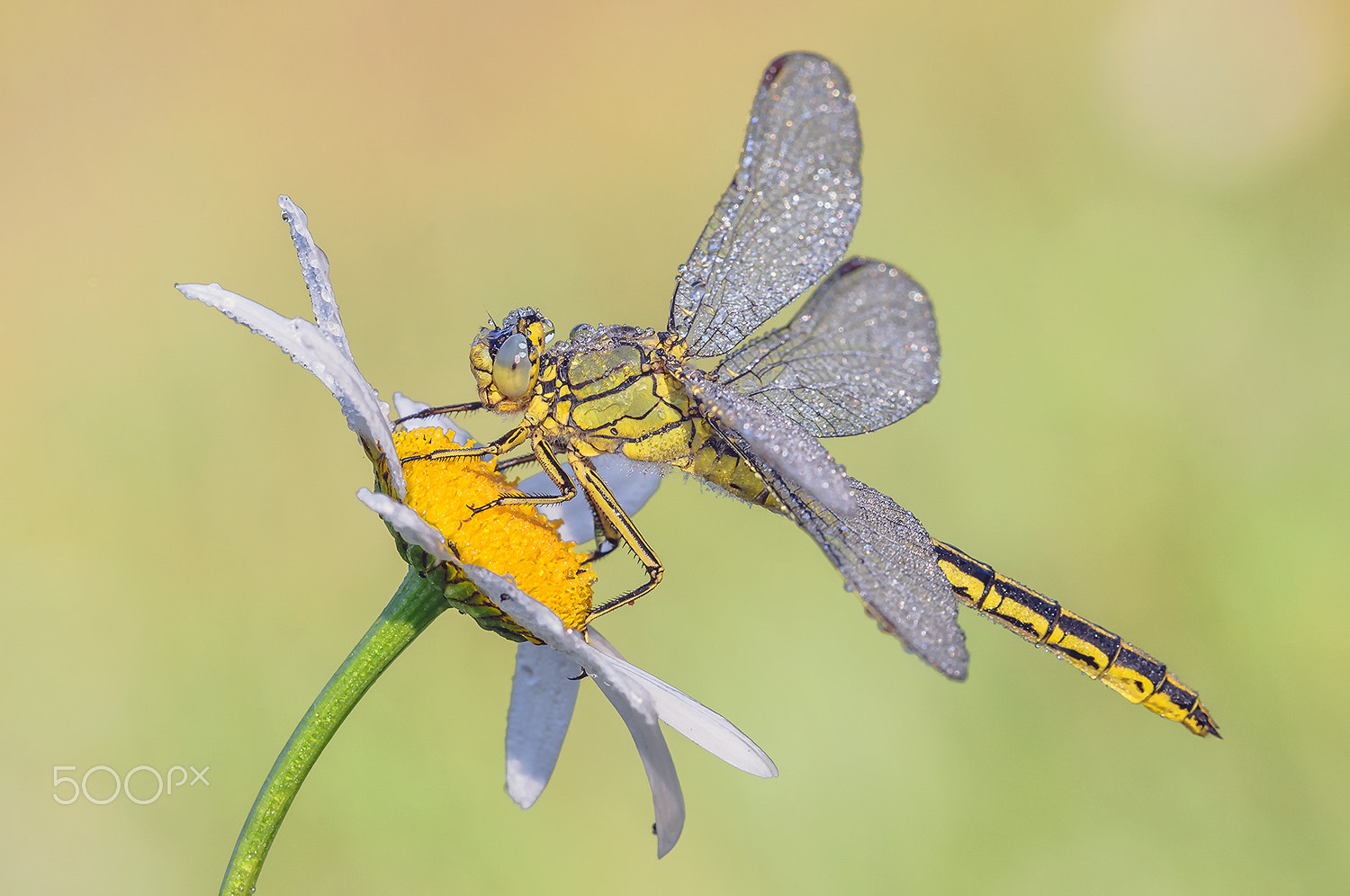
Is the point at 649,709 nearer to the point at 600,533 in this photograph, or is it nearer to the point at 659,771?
the point at 659,771

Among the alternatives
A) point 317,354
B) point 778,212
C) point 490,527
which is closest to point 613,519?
point 490,527

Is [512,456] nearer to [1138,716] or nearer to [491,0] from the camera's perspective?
[1138,716]

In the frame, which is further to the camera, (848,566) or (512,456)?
(512,456)

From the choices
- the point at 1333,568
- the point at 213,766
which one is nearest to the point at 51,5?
the point at 213,766

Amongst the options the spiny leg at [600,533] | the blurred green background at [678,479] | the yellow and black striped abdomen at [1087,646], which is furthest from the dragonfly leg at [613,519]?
the blurred green background at [678,479]

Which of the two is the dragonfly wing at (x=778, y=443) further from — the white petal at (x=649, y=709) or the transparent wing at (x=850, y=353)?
the white petal at (x=649, y=709)

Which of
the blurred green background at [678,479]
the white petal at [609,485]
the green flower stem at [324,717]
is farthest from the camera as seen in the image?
the blurred green background at [678,479]
